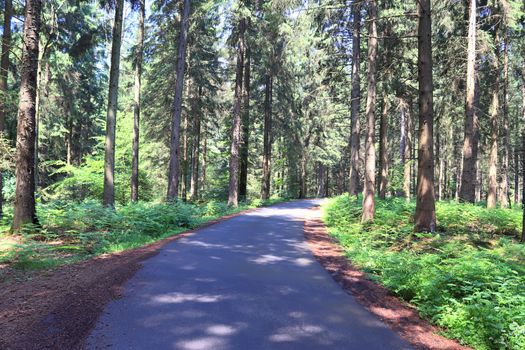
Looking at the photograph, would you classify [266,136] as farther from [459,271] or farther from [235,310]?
[235,310]

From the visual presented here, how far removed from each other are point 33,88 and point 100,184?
13321mm

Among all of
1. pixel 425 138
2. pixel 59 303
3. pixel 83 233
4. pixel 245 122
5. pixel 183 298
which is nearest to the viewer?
pixel 59 303

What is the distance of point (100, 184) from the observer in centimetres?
2175

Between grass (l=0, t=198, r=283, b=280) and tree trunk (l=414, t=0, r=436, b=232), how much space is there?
768cm

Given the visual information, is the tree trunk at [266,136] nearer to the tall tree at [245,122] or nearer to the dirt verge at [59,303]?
the tall tree at [245,122]

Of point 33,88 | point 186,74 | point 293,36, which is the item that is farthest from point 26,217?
point 186,74

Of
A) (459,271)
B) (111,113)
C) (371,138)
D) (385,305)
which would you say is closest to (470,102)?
(371,138)

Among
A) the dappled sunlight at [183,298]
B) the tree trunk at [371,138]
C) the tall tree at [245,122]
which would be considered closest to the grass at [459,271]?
the tree trunk at [371,138]

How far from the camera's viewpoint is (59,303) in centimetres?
473

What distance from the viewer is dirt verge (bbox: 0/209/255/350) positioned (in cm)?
378

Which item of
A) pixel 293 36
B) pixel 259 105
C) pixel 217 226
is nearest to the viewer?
pixel 217 226

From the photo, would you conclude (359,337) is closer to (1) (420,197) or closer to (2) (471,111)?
(1) (420,197)

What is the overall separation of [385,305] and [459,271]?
4.41ft

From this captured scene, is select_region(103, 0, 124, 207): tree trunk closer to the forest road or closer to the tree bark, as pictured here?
the tree bark
